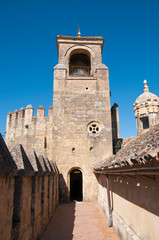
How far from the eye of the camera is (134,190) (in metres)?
4.95

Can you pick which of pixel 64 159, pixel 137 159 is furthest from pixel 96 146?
pixel 137 159

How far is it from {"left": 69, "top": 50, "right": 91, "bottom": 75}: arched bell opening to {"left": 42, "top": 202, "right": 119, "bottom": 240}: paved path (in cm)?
1105

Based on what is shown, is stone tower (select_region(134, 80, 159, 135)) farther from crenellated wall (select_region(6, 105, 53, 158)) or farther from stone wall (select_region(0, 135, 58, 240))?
stone wall (select_region(0, 135, 58, 240))

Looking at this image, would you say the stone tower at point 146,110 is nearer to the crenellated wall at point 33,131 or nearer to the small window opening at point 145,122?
the small window opening at point 145,122

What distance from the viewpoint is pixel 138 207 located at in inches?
181

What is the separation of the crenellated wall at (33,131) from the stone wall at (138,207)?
10243 millimetres

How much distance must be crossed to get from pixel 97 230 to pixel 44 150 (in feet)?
31.5

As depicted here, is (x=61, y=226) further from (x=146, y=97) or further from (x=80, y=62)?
(x=80, y=62)

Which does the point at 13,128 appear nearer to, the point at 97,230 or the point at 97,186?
the point at 97,186

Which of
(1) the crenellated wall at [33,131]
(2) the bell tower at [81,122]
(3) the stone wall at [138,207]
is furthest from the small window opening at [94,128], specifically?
(3) the stone wall at [138,207]

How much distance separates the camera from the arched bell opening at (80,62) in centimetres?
1676

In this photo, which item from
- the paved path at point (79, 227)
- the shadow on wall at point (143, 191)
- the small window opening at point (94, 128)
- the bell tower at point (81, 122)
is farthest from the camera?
the small window opening at point (94, 128)

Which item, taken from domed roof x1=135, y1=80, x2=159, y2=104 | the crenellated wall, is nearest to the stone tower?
domed roof x1=135, y1=80, x2=159, y2=104

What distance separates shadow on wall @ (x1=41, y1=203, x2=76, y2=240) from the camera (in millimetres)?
6422
